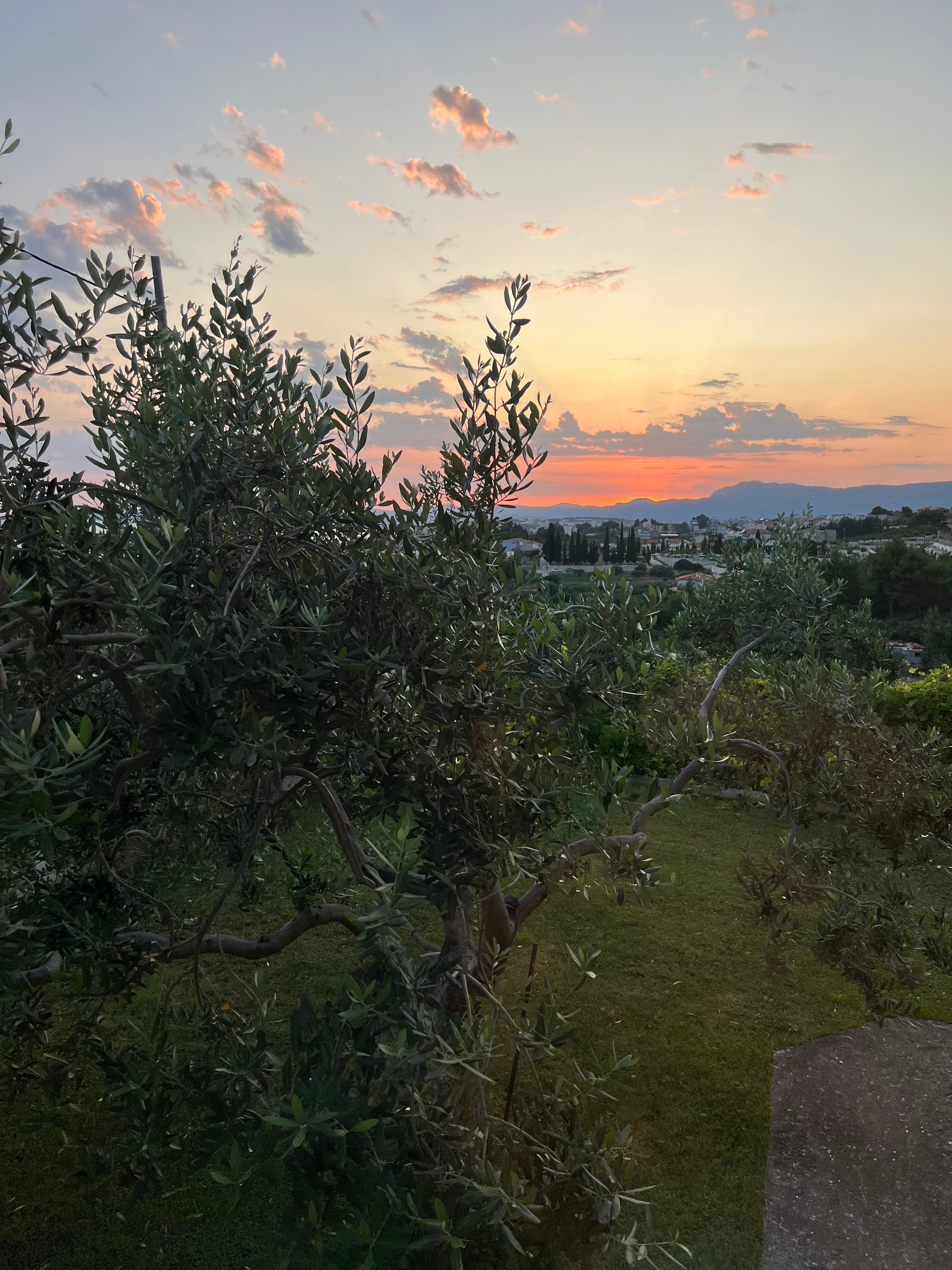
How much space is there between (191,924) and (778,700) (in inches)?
304

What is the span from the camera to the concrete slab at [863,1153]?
5984mm

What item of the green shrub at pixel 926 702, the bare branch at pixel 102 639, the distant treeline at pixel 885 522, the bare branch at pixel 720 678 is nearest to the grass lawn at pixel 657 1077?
the bare branch at pixel 720 678

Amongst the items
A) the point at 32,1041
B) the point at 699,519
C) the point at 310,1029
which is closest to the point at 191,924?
the point at 32,1041

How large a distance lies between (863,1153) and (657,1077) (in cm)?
188

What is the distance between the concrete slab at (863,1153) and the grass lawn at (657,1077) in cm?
19

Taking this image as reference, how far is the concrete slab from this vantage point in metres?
5.98

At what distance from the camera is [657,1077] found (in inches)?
314

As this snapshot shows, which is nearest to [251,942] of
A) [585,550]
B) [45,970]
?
[45,970]

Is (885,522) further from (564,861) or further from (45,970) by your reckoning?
(45,970)

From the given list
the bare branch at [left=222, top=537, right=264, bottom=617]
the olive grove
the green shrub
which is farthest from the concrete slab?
the green shrub

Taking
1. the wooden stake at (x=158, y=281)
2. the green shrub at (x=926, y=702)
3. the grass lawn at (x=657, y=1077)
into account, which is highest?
the wooden stake at (x=158, y=281)

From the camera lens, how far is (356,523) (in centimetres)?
436

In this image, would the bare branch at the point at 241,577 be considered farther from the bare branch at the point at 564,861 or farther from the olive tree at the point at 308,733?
the bare branch at the point at 564,861

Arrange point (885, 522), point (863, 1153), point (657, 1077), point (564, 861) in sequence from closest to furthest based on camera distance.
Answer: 1. point (564, 861)
2. point (863, 1153)
3. point (657, 1077)
4. point (885, 522)
